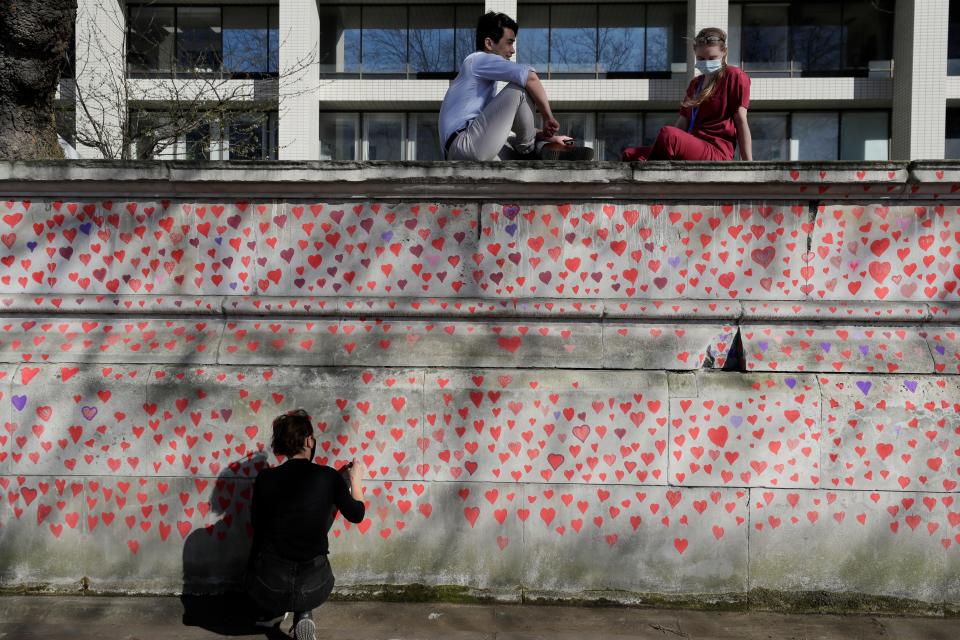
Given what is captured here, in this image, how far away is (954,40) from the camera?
25.3 meters

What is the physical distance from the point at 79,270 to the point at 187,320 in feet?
2.35

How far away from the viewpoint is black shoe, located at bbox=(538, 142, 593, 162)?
558 centimetres

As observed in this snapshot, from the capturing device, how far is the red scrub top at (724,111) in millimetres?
5562

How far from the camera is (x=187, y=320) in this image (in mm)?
5023

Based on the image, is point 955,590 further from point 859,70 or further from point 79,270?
point 859,70

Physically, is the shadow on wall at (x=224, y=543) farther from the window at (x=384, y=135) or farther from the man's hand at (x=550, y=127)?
the window at (x=384, y=135)

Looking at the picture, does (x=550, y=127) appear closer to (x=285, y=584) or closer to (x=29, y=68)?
(x=285, y=584)

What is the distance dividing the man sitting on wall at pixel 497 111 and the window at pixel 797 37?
2323cm

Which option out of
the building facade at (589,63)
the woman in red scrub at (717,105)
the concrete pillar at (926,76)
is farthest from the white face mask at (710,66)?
the concrete pillar at (926,76)

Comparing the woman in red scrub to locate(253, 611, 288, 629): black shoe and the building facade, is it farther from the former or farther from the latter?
the building facade

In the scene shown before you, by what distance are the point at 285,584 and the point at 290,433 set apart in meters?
0.72

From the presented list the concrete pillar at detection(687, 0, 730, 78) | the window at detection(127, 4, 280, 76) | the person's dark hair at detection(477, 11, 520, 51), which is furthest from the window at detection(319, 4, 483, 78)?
the person's dark hair at detection(477, 11, 520, 51)

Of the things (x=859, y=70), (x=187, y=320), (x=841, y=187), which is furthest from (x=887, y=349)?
(x=859, y=70)

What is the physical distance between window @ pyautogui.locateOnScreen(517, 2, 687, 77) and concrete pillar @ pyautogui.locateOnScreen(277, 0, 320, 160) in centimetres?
669
